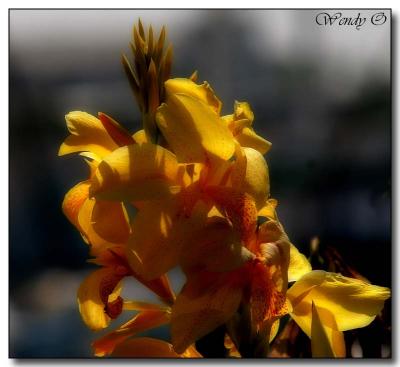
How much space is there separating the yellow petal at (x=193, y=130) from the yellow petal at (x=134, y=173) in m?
0.02

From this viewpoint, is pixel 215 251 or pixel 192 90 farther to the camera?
pixel 192 90

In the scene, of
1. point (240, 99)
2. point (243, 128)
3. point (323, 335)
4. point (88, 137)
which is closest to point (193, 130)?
point (243, 128)

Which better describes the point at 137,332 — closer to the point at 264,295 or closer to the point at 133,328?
the point at 133,328

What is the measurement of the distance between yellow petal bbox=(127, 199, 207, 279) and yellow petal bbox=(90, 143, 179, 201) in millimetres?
25

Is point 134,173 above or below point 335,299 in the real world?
above

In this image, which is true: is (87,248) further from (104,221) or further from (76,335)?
(104,221)

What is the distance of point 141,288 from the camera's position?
4.30 feet

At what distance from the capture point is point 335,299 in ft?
3.32

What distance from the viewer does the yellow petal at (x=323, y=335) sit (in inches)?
36.5

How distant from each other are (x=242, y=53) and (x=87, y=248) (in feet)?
1.81

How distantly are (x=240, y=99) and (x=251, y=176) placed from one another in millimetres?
622

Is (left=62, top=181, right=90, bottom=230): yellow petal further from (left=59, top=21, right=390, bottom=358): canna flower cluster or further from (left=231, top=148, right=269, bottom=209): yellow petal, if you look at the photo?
(left=231, top=148, right=269, bottom=209): yellow petal
